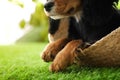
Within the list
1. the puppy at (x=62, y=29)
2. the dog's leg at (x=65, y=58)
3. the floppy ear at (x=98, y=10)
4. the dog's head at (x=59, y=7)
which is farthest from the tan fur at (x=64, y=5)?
the puppy at (x=62, y=29)

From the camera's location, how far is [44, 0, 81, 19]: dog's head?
2.96 metres

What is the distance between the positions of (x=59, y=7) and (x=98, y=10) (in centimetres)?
35

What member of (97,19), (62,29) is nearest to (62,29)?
(62,29)

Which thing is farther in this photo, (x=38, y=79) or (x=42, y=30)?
(x=42, y=30)

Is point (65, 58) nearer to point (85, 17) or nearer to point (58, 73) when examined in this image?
point (58, 73)

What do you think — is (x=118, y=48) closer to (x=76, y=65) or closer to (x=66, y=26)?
(x=76, y=65)

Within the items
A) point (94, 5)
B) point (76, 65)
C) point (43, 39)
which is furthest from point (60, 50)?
point (43, 39)

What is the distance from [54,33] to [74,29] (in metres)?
0.17

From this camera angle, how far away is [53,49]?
10.6ft

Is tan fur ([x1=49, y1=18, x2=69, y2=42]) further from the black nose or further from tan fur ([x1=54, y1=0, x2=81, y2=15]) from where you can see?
the black nose

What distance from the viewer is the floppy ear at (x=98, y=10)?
3.16 meters

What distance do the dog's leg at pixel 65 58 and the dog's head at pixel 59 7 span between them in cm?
24

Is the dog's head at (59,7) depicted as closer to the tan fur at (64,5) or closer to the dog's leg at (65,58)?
the tan fur at (64,5)

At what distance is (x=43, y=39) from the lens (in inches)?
383
